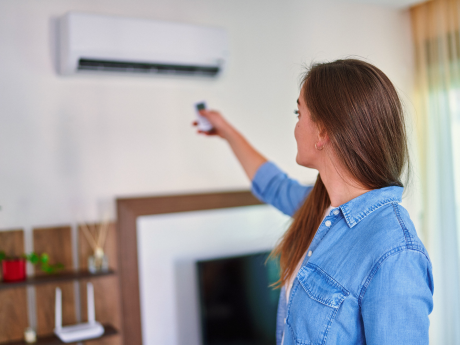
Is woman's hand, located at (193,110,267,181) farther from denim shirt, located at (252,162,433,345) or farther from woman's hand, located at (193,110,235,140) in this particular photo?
denim shirt, located at (252,162,433,345)

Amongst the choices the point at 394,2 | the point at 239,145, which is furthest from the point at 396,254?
the point at 394,2

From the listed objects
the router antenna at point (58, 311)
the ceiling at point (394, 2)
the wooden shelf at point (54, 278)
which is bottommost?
the router antenna at point (58, 311)

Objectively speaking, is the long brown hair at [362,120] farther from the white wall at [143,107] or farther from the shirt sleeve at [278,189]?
the white wall at [143,107]

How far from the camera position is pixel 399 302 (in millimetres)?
843

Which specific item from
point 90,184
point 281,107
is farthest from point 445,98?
point 90,184

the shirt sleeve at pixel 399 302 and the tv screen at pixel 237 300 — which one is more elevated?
the shirt sleeve at pixel 399 302

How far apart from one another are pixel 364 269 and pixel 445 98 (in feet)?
7.58

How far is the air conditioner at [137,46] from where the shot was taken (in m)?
2.00

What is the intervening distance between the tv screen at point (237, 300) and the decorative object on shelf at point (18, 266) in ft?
2.34

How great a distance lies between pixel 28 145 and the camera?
6.62 feet

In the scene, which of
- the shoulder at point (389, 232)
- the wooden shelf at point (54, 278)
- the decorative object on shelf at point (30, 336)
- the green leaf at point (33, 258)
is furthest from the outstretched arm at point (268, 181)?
the decorative object on shelf at point (30, 336)

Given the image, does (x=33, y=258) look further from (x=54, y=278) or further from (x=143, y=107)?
(x=143, y=107)

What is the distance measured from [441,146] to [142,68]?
6.27ft

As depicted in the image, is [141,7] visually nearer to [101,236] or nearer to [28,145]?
[28,145]
